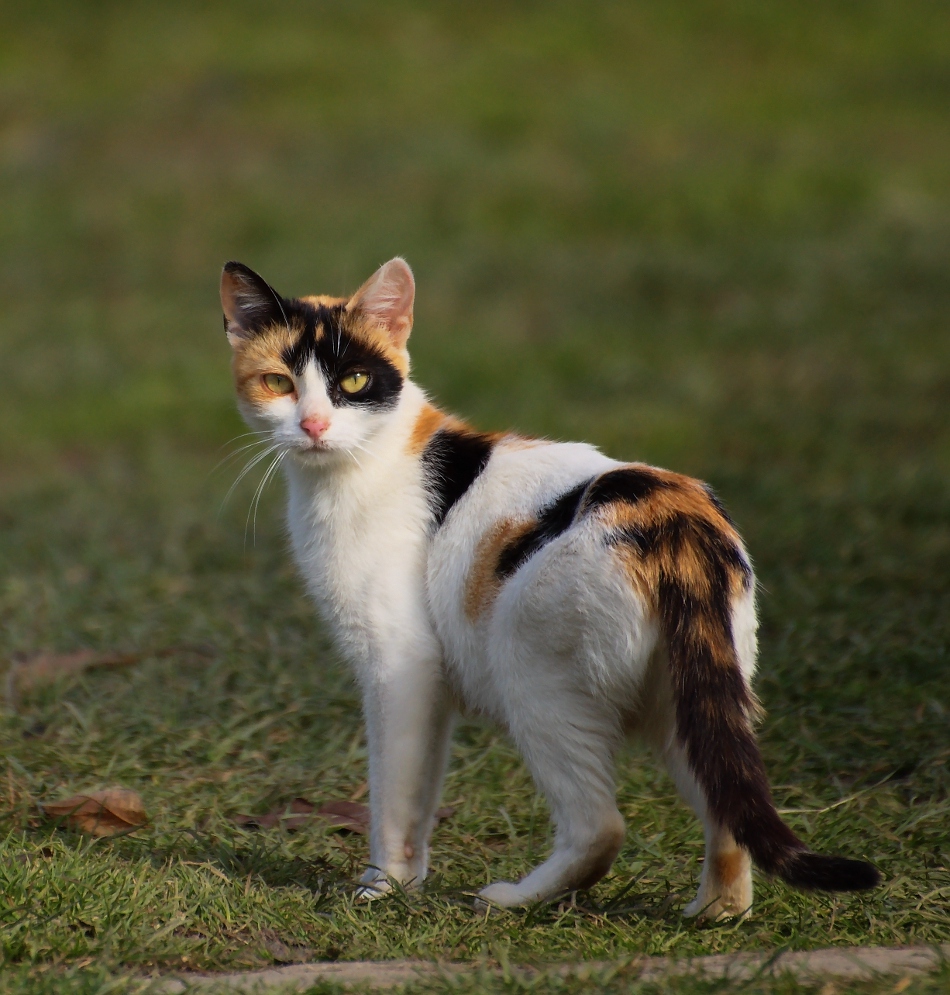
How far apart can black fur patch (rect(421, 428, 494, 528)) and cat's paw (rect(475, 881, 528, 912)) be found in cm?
80

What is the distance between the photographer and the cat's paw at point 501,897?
8.05 feet

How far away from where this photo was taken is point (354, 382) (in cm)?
286

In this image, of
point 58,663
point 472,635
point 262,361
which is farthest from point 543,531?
point 58,663

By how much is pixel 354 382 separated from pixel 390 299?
25 centimetres

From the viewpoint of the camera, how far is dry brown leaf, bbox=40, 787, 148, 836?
117 inches

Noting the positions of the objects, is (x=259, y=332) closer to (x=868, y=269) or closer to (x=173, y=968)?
(x=173, y=968)

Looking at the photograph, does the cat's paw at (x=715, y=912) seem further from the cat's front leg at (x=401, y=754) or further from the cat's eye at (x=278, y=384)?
the cat's eye at (x=278, y=384)

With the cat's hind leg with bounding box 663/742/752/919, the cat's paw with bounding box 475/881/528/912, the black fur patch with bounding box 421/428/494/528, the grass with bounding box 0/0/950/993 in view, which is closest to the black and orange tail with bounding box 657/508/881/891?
the cat's hind leg with bounding box 663/742/752/919

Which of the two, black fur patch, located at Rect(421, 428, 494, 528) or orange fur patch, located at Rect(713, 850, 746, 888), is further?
black fur patch, located at Rect(421, 428, 494, 528)

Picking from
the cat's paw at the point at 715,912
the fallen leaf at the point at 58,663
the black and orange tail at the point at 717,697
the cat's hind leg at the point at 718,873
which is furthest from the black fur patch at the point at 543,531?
the fallen leaf at the point at 58,663

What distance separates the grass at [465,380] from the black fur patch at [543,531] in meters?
0.70

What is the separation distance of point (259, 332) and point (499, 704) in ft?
3.43

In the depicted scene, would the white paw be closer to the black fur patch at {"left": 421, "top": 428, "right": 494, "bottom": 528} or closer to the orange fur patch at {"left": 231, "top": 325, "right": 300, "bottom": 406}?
the black fur patch at {"left": 421, "top": 428, "right": 494, "bottom": 528}

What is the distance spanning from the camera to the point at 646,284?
8945 mm
